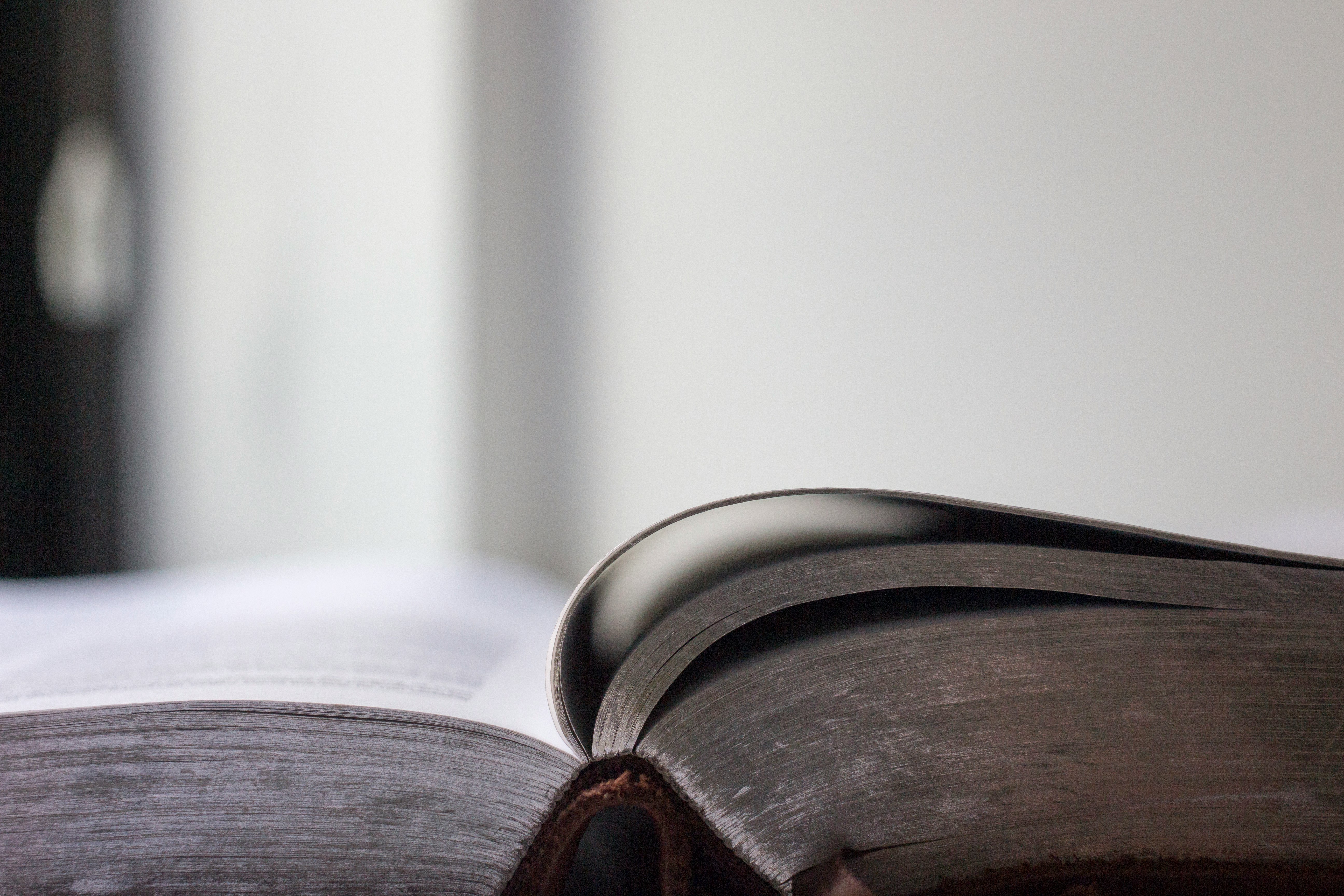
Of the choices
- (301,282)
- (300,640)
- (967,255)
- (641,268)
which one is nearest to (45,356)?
(301,282)

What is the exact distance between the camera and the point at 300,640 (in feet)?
1.45

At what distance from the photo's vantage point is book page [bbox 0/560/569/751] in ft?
1.03

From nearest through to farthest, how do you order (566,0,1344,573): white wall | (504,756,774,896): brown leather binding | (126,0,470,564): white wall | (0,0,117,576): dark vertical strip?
1. (504,756,774,896): brown leather binding
2. (566,0,1344,573): white wall
3. (126,0,470,564): white wall
4. (0,0,117,576): dark vertical strip

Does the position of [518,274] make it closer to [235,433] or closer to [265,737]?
[235,433]

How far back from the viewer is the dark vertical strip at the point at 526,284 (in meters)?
0.99

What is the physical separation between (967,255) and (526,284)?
53 centimetres

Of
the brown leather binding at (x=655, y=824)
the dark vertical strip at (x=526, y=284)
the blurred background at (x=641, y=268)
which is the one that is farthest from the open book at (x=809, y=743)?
the dark vertical strip at (x=526, y=284)

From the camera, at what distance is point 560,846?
26 centimetres

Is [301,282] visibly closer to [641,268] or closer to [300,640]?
[641,268]

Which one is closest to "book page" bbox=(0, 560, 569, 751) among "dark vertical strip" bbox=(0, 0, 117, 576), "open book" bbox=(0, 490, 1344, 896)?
"open book" bbox=(0, 490, 1344, 896)

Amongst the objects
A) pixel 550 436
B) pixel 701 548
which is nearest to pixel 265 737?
pixel 701 548

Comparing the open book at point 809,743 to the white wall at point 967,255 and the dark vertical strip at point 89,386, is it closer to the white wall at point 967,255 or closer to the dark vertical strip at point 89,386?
the white wall at point 967,255

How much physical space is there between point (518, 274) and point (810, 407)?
1.40 feet

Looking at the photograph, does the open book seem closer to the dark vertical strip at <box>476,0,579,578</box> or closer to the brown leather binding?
the brown leather binding
